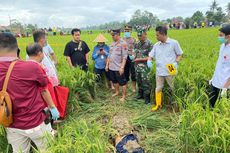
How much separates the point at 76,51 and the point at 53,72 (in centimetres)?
158

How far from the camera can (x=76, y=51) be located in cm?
495

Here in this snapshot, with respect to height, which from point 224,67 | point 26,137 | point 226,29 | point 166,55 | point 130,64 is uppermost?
point 226,29

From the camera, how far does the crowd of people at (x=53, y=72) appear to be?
2072mm

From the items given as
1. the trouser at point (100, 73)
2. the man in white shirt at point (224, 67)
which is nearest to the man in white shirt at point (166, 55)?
the man in white shirt at point (224, 67)

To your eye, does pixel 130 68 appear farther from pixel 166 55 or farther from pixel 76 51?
pixel 166 55

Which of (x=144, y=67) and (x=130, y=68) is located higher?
(x=144, y=67)

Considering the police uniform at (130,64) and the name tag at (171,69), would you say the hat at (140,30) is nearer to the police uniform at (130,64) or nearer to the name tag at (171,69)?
the police uniform at (130,64)

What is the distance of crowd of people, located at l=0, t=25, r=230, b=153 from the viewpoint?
2.07 metres

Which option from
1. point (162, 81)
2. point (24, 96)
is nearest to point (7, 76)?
point (24, 96)

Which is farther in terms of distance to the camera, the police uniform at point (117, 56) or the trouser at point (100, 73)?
the trouser at point (100, 73)

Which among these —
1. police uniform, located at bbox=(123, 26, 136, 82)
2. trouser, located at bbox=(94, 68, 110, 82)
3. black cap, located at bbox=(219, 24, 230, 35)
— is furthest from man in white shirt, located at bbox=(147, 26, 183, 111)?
trouser, located at bbox=(94, 68, 110, 82)

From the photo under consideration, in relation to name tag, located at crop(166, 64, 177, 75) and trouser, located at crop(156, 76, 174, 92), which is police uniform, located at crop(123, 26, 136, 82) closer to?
trouser, located at crop(156, 76, 174, 92)

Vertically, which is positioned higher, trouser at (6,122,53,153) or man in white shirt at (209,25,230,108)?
man in white shirt at (209,25,230,108)

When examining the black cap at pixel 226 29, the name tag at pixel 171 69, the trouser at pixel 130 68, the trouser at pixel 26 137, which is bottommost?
the trouser at pixel 26 137
